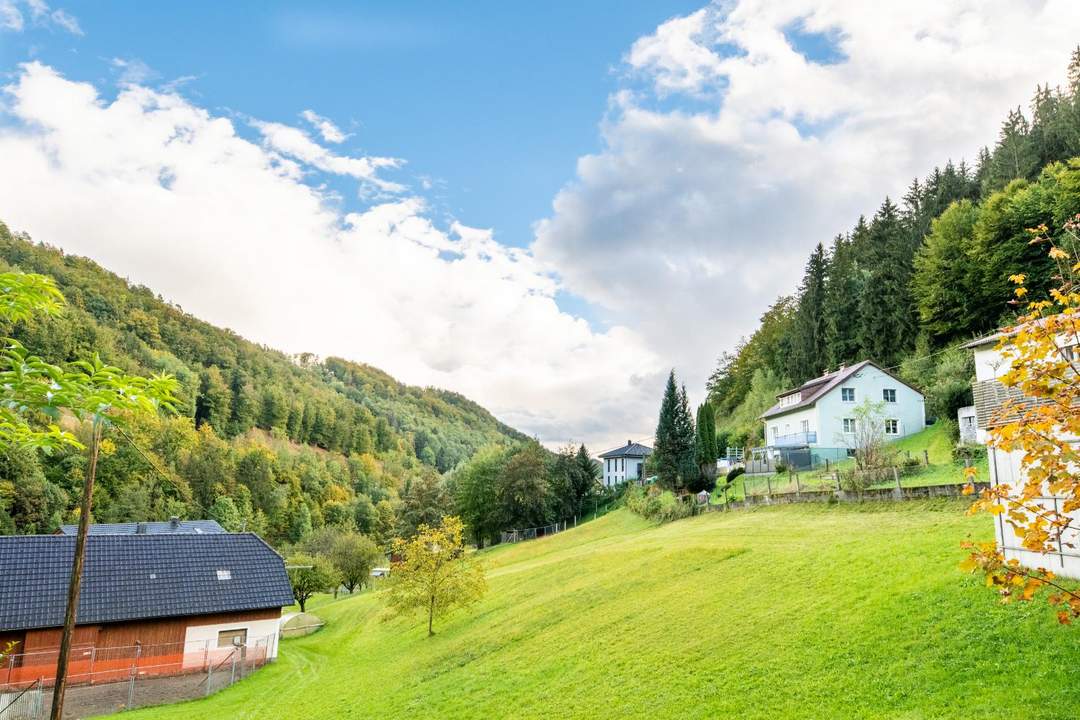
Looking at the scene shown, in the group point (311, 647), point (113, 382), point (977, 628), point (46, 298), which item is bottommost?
point (311, 647)

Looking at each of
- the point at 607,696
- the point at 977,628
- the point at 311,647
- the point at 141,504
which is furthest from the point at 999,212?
the point at 141,504

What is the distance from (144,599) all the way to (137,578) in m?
1.45

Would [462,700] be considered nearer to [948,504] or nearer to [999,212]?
[948,504]

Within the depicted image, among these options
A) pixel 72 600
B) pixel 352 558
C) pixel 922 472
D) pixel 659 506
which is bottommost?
pixel 352 558

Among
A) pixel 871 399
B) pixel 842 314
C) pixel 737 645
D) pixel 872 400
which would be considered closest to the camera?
pixel 737 645

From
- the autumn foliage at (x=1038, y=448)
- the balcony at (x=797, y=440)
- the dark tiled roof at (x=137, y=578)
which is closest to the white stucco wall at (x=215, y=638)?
the dark tiled roof at (x=137, y=578)

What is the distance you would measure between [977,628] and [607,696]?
7.81m

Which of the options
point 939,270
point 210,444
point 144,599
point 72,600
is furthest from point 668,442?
point 210,444

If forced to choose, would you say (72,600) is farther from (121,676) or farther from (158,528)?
(158,528)

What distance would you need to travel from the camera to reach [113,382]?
4.31 m

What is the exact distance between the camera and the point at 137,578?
94.1 feet

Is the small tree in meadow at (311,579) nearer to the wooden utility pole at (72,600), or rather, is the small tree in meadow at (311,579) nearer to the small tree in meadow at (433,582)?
the small tree in meadow at (433,582)

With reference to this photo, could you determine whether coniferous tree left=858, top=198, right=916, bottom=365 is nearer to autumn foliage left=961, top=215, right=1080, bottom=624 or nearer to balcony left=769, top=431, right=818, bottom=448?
balcony left=769, top=431, right=818, bottom=448

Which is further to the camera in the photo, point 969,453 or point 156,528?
point 156,528
